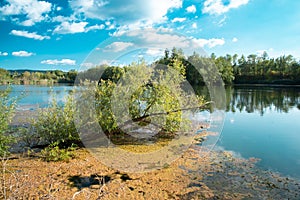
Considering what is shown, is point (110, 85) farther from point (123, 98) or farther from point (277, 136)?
point (277, 136)

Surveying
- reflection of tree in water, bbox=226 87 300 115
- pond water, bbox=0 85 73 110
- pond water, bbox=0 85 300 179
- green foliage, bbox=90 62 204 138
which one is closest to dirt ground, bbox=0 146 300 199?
pond water, bbox=0 85 300 179

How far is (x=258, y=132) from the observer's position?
11.3 metres

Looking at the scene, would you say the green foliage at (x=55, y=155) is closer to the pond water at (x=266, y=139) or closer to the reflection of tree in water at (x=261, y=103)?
the pond water at (x=266, y=139)

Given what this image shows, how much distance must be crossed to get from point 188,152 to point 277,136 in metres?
5.71

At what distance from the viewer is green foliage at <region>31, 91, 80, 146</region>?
705cm

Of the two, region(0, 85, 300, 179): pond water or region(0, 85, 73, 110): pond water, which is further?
region(0, 85, 73, 110): pond water

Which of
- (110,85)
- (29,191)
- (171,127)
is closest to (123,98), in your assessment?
(110,85)

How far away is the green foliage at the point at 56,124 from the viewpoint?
23.1 feet

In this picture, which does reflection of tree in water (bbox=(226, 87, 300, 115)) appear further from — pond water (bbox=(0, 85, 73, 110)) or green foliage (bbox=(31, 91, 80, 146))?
green foliage (bbox=(31, 91, 80, 146))

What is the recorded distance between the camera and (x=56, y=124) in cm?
704

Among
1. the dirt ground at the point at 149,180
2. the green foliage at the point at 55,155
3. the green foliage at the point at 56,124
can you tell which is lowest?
the dirt ground at the point at 149,180

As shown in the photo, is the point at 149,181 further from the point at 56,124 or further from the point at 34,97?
the point at 34,97

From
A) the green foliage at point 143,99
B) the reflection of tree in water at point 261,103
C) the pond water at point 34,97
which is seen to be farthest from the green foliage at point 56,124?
the reflection of tree in water at point 261,103

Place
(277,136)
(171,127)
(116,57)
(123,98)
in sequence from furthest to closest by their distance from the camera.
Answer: (277,136) → (171,127) → (123,98) → (116,57)
